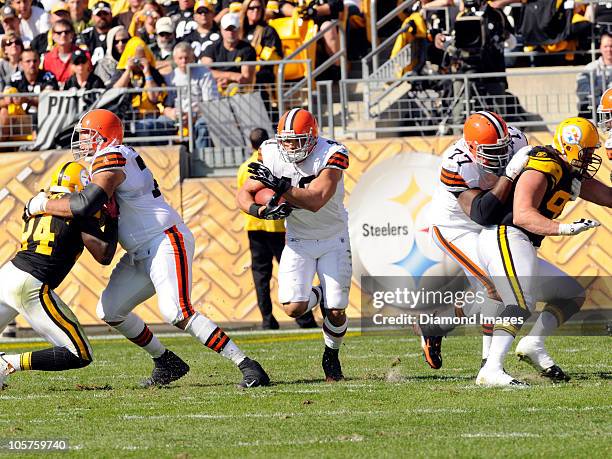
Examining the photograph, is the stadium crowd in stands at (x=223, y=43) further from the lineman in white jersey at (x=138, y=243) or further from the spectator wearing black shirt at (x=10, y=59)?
the lineman in white jersey at (x=138, y=243)

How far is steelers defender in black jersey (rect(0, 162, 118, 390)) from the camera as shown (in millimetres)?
7180

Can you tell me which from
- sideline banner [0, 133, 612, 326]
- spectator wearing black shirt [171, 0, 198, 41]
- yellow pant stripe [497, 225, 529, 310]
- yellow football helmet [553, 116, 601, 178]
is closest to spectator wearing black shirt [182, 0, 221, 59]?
spectator wearing black shirt [171, 0, 198, 41]

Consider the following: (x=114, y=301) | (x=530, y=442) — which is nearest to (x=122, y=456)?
(x=530, y=442)

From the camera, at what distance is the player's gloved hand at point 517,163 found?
7137 millimetres

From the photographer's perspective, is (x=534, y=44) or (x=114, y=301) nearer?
(x=114, y=301)

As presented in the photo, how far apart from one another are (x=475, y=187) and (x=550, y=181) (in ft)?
1.96

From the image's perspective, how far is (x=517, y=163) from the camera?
7.16 meters

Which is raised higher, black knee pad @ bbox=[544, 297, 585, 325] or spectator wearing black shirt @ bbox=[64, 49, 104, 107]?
black knee pad @ bbox=[544, 297, 585, 325]

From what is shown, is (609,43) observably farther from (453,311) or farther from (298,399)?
(298,399)

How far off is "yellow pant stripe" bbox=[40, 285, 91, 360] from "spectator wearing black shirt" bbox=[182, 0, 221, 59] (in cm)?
712

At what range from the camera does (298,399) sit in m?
6.83

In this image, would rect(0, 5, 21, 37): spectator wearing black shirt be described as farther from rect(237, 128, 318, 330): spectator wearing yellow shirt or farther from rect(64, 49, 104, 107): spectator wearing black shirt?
rect(237, 128, 318, 330): spectator wearing yellow shirt

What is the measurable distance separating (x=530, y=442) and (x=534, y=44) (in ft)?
29.7

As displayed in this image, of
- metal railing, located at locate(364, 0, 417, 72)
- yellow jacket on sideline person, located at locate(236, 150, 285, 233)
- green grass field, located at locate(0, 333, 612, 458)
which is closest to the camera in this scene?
green grass field, located at locate(0, 333, 612, 458)
